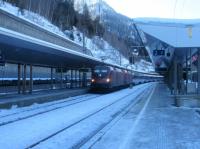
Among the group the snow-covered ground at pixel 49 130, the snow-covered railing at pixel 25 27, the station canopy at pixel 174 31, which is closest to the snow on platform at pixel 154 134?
the snow-covered ground at pixel 49 130

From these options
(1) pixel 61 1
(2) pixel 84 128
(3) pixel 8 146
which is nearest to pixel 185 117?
(2) pixel 84 128

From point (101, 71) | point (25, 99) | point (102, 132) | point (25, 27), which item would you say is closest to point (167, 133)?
point (102, 132)

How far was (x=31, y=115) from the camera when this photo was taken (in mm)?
19672

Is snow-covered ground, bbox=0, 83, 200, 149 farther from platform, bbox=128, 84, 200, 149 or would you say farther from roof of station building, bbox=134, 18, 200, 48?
roof of station building, bbox=134, 18, 200, 48

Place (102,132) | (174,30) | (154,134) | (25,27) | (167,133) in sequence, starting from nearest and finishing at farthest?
1. (154,134)
2. (167,133)
3. (102,132)
4. (174,30)
5. (25,27)

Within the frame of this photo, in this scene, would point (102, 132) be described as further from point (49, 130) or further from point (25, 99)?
point (25, 99)

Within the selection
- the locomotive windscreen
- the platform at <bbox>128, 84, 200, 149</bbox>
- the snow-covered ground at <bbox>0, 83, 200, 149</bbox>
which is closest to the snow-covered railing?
the locomotive windscreen

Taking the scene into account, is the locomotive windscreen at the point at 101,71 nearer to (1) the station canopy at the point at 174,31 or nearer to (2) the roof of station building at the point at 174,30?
(1) the station canopy at the point at 174,31

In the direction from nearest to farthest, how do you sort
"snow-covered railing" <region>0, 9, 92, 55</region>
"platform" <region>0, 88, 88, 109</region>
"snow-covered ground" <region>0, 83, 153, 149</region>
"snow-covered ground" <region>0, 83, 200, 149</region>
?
"snow-covered ground" <region>0, 83, 200, 149</region>
"snow-covered ground" <region>0, 83, 153, 149</region>
"platform" <region>0, 88, 88, 109</region>
"snow-covered railing" <region>0, 9, 92, 55</region>

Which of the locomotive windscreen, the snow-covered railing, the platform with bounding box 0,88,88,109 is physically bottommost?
the platform with bounding box 0,88,88,109

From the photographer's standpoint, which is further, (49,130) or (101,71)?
(101,71)

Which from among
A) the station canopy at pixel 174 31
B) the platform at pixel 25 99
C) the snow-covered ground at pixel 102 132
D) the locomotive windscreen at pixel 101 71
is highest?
the station canopy at pixel 174 31

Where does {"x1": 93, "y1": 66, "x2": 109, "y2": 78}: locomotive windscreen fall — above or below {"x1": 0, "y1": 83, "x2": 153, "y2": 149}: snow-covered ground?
above

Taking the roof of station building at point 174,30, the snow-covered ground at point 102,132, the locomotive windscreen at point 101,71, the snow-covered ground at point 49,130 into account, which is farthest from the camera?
the locomotive windscreen at point 101,71
